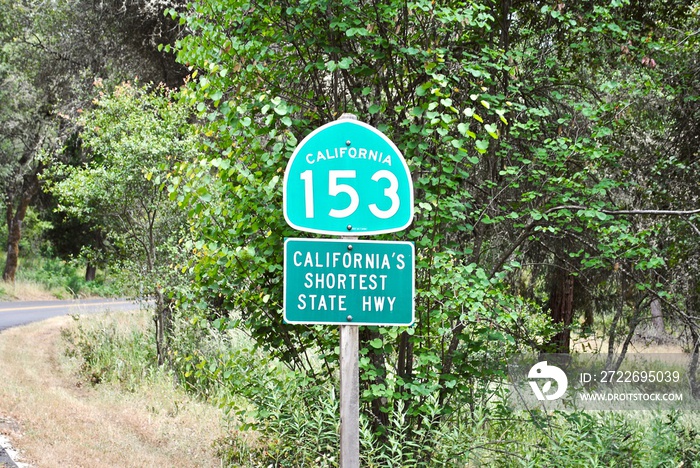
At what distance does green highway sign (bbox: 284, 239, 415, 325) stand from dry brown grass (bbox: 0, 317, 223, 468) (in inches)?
173

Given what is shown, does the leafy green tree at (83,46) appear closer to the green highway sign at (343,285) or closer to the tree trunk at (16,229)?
the green highway sign at (343,285)

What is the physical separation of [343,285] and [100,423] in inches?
241

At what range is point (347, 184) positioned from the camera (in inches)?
152

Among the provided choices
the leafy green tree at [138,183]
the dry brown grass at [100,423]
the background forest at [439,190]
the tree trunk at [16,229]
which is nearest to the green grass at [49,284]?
the tree trunk at [16,229]

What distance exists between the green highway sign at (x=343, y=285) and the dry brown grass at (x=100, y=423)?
173 inches

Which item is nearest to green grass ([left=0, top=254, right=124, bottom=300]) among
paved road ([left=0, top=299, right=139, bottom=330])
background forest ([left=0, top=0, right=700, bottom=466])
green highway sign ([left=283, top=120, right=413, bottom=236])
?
paved road ([left=0, top=299, right=139, bottom=330])

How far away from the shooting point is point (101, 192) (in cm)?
1197

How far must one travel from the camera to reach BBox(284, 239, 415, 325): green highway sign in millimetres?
3758

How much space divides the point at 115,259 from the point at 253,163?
7677mm

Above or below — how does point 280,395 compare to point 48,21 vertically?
below

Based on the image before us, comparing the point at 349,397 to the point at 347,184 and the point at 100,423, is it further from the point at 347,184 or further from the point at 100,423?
the point at 100,423

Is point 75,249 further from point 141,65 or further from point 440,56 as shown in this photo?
point 440,56

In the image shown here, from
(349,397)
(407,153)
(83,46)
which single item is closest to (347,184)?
(349,397)

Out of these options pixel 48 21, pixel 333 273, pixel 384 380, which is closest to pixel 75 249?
pixel 48 21
